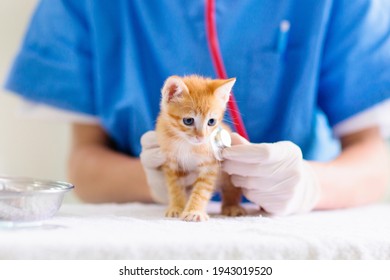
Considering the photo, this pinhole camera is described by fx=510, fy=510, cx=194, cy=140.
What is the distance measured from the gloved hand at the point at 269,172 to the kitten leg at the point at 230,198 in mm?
13

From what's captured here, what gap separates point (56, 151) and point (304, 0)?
69 cm

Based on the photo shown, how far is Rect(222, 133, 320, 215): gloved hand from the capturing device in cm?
70

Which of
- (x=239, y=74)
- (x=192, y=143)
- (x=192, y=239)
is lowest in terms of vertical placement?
(x=192, y=239)

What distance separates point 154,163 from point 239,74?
256mm

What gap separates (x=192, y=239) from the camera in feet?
1.80

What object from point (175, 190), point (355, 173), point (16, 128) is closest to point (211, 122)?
point (175, 190)

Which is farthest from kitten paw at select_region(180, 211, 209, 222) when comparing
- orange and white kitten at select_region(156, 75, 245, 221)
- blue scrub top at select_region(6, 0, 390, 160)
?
blue scrub top at select_region(6, 0, 390, 160)

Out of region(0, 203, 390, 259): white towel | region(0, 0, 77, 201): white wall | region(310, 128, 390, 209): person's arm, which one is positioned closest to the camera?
region(0, 203, 390, 259): white towel

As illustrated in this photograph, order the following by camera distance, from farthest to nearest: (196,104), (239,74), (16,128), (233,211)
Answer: (16,128) < (239,74) < (233,211) < (196,104)

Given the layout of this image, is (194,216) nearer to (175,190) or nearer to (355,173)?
(175,190)

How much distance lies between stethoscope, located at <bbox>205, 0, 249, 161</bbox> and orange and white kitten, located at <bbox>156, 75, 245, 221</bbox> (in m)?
0.01

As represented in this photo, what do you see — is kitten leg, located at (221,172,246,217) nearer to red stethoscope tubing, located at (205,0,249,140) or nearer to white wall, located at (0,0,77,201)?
red stethoscope tubing, located at (205,0,249,140)
